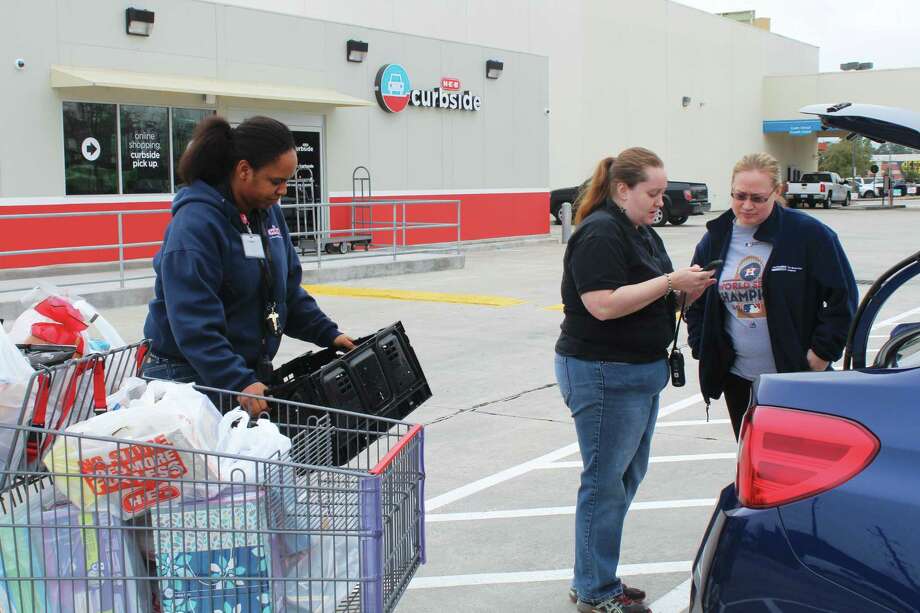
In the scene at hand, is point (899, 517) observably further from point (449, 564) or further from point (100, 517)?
point (449, 564)

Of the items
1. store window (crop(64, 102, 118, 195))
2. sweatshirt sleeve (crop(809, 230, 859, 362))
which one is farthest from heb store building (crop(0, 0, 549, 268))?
sweatshirt sleeve (crop(809, 230, 859, 362))

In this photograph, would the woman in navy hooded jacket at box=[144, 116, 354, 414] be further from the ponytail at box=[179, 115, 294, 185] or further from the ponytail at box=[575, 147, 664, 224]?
the ponytail at box=[575, 147, 664, 224]

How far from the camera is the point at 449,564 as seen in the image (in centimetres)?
497

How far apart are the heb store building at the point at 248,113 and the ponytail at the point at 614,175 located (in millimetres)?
13040

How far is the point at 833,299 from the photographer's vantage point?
14.4 feet

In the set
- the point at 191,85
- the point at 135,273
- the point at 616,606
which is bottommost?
the point at 616,606

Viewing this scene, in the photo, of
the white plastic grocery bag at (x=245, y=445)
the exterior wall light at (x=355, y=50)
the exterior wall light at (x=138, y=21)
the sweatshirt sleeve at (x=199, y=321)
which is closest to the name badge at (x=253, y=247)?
the sweatshirt sleeve at (x=199, y=321)

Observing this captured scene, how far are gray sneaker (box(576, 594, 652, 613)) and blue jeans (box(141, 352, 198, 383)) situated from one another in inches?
71.2

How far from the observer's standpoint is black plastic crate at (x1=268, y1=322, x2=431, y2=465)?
351 cm

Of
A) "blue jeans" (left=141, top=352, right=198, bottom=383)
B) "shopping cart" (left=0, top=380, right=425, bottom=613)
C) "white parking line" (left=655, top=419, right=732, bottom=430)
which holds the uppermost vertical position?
"blue jeans" (left=141, top=352, right=198, bottom=383)

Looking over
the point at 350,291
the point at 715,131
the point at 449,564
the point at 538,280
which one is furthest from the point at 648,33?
the point at 449,564

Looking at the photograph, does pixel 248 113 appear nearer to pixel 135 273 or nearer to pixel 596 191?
pixel 135 273

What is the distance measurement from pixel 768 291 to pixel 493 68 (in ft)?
72.1

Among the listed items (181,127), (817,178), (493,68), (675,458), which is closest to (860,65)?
(817,178)
